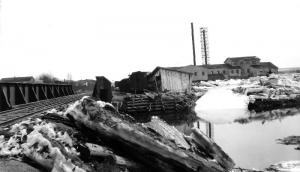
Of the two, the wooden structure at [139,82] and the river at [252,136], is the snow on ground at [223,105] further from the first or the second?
the wooden structure at [139,82]

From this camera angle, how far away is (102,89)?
1527cm

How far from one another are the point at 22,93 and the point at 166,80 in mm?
18112

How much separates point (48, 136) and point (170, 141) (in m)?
2.21

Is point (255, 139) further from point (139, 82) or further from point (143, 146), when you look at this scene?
point (139, 82)

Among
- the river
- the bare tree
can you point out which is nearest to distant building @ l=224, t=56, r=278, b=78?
the bare tree

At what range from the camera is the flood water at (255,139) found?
934 cm

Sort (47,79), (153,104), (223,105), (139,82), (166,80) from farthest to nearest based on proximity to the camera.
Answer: (47,79) → (166,80) → (139,82) → (223,105) → (153,104)

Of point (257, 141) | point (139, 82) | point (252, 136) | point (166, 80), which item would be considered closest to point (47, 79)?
point (139, 82)

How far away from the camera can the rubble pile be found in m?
4.77

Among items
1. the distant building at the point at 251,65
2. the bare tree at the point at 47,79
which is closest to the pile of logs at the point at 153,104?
the bare tree at the point at 47,79

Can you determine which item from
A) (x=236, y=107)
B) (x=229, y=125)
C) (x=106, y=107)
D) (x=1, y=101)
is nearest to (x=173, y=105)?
(x=236, y=107)

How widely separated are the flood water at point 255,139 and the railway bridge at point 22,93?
8.01 metres

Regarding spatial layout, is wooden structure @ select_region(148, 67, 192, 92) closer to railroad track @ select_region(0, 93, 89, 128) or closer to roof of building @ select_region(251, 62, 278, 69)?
railroad track @ select_region(0, 93, 89, 128)

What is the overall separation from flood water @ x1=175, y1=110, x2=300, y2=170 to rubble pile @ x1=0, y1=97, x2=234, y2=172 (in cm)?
387
